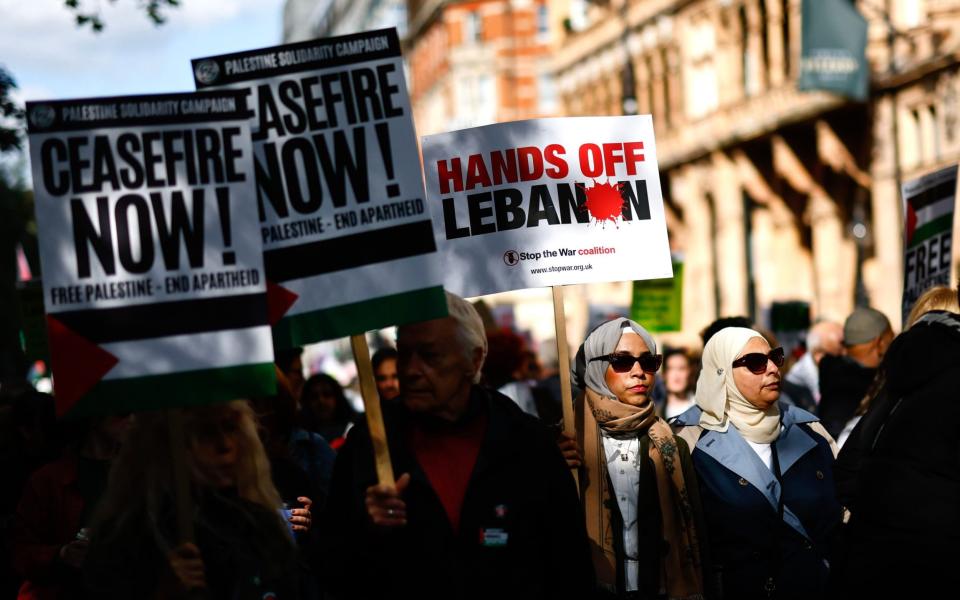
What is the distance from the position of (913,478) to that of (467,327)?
1.53m

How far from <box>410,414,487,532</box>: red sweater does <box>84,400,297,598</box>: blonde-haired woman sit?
0.47m

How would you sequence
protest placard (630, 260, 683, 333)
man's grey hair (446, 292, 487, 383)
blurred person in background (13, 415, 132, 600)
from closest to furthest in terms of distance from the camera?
man's grey hair (446, 292, 487, 383) → blurred person in background (13, 415, 132, 600) → protest placard (630, 260, 683, 333)

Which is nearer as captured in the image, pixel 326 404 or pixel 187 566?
pixel 187 566

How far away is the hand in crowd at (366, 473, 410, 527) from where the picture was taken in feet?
16.4

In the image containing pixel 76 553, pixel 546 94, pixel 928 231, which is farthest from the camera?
pixel 546 94

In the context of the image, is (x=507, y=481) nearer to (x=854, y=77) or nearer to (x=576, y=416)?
(x=576, y=416)

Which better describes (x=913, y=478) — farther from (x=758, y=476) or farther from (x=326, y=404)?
(x=326, y=404)

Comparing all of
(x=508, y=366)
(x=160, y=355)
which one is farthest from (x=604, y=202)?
(x=508, y=366)

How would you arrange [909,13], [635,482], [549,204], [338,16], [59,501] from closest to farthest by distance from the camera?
1. [59,501]
2. [635,482]
3. [549,204]
4. [909,13]
5. [338,16]

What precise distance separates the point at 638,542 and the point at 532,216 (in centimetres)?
152

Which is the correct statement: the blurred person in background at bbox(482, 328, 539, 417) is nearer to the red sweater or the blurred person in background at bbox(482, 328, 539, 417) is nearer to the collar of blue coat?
the collar of blue coat

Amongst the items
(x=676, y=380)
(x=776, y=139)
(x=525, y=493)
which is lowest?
(x=676, y=380)

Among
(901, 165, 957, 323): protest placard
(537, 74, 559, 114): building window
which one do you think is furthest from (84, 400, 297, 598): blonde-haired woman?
(537, 74, 559, 114): building window

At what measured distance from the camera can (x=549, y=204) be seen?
24.3 ft
